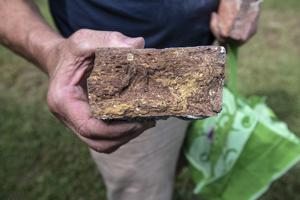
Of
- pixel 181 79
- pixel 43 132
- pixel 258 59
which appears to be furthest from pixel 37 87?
pixel 181 79

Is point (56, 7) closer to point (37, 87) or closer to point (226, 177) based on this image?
point (226, 177)

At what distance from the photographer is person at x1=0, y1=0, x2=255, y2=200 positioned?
1025 mm

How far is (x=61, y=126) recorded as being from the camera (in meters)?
2.85

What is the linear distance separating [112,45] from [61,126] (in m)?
1.95

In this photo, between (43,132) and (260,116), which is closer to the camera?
(260,116)

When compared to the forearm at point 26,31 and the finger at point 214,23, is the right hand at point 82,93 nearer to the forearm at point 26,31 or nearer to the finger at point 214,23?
the forearm at point 26,31

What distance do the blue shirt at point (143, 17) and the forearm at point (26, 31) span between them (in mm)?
81

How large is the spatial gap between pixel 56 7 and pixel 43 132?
1.56 meters

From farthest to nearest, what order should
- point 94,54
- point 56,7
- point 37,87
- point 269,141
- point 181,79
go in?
point 37,87 → point 269,141 → point 56,7 → point 94,54 → point 181,79

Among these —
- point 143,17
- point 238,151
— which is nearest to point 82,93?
point 143,17

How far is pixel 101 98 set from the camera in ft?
2.95

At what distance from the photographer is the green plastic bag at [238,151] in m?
1.59

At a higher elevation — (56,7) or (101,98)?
(101,98)

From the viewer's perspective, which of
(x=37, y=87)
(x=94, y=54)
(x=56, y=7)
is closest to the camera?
(x=94, y=54)
